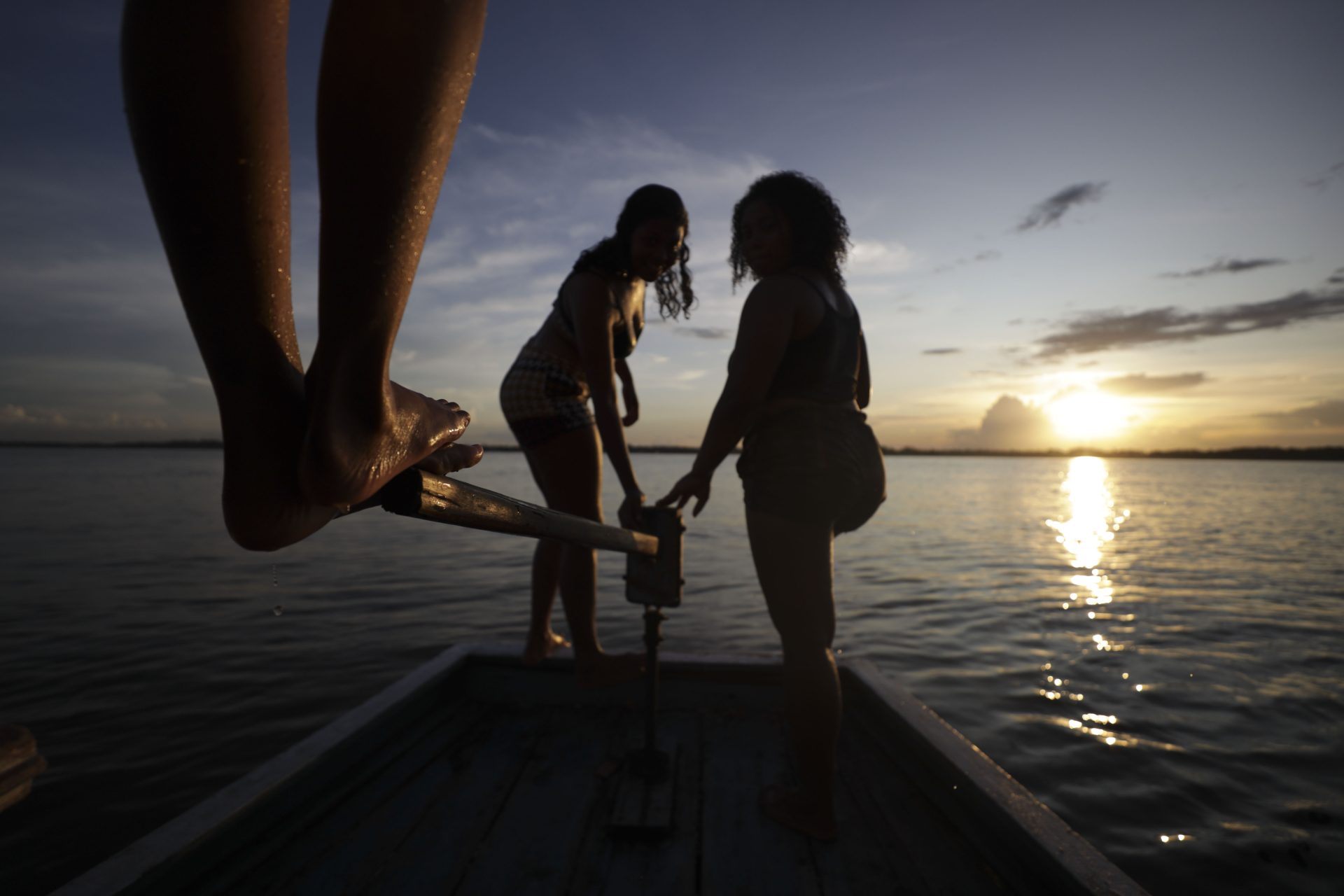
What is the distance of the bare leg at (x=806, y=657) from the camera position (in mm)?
2211

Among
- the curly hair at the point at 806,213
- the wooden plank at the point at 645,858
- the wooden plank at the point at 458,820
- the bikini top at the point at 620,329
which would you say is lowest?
the wooden plank at the point at 645,858

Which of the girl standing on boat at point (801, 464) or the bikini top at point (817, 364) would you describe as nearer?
the girl standing on boat at point (801, 464)

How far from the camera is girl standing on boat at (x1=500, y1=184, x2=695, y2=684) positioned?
116 inches

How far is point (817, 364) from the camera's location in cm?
243

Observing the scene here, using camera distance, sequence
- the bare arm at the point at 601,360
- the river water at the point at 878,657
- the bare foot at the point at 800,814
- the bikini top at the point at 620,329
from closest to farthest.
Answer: the bare foot at the point at 800,814, the bare arm at the point at 601,360, the bikini top at the point at 620,329, the river water at the point at 878,657

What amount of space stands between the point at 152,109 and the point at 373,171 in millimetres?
223

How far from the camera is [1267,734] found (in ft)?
16.8

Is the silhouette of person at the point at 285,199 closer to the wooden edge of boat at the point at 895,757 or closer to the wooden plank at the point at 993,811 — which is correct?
the wooden edge of boat at the point at 895,757

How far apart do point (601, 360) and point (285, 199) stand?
7.05ft

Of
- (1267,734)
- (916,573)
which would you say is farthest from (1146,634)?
(916,573)

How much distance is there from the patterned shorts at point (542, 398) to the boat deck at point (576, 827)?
1.45 meters

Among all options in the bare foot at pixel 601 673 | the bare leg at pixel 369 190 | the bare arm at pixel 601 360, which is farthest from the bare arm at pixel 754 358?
the bare leg at pixel 369 190

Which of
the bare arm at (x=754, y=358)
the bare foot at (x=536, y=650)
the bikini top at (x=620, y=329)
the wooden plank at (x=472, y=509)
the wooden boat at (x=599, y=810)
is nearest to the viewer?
the wooden plank at (x=472, y=509)

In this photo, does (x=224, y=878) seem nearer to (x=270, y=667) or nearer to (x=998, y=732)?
(x=998, y=732)
